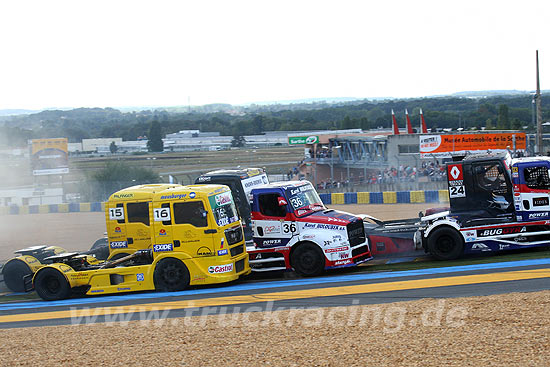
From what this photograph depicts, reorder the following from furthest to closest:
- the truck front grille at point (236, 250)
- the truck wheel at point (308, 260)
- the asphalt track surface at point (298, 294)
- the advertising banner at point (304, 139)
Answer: the advertising banner at point (304, 139) → the truck wheel at point (308, 260) → the truck front grille at point (236, 250) → the asphalt track surface at point (298, 294)

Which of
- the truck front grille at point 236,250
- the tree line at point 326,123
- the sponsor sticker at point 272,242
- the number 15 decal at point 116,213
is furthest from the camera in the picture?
the tree line at point 326,123

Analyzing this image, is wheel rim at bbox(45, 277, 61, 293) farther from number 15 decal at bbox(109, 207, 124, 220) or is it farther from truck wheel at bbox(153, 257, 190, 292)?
truck wheel at bbox(153, 257, 190, 292)

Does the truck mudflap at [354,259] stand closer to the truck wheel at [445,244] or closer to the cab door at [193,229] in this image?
the truck wheel at [445,244]

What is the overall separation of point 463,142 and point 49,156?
37.9 m

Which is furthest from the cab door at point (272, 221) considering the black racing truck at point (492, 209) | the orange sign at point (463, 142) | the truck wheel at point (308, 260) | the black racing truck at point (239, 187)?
the orange sign at point (463, 142)

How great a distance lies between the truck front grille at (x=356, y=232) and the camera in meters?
14.3

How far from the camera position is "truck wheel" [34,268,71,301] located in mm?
14711

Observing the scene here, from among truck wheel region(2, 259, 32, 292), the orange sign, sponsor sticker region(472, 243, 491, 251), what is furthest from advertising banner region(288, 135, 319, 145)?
sponsor sticker region(472, 243, 491, 251)

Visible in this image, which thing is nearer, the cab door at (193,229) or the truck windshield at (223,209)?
the cab door at (193,229)

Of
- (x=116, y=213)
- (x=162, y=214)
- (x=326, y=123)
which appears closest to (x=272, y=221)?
(x=162, y=214)

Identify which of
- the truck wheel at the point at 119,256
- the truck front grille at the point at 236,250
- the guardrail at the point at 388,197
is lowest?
the guardrail at the point at 388,197

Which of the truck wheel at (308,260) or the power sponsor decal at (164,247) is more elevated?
the power sponsor decal at (164,247)

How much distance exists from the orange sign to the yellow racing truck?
28.1 m

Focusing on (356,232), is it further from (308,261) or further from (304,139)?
(304,139)
